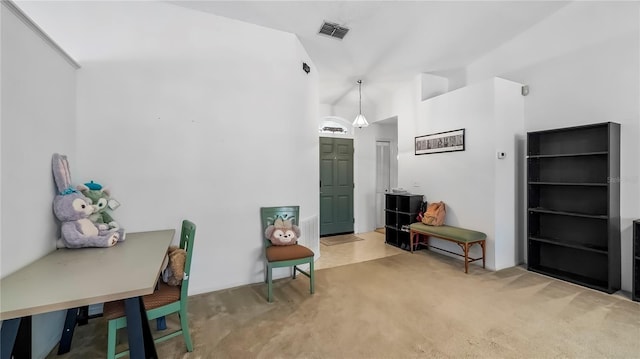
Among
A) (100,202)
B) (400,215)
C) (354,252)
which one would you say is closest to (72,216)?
(100,202)

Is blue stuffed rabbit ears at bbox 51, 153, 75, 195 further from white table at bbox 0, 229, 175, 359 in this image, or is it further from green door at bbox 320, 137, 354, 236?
green door at bbox 320, 137, 354, 236

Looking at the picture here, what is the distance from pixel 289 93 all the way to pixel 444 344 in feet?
9.62

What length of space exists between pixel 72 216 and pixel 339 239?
4130 millimetres

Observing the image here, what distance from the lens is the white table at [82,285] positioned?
110cm

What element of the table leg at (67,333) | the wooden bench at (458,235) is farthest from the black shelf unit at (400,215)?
the table leg at (67,333)

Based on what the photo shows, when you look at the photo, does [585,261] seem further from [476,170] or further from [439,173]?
[439,173]

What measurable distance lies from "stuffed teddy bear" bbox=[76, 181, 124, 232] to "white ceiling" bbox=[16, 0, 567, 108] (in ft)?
3.95

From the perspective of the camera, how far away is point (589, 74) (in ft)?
10.1

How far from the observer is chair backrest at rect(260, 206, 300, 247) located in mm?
3039

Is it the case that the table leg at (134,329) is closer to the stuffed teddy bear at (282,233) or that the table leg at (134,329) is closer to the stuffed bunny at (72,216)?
the stuffed bunny at (72,216)

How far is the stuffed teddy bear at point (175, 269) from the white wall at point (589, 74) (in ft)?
13.8

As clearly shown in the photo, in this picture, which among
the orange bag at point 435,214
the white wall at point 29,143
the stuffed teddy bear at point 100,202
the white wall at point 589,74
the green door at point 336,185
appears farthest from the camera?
the green door at point 336,185

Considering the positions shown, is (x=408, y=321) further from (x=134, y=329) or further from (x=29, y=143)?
(x=29, y=143)

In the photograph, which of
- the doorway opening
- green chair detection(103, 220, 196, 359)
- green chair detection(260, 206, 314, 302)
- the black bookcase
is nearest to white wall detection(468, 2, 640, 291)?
the black bookcase
